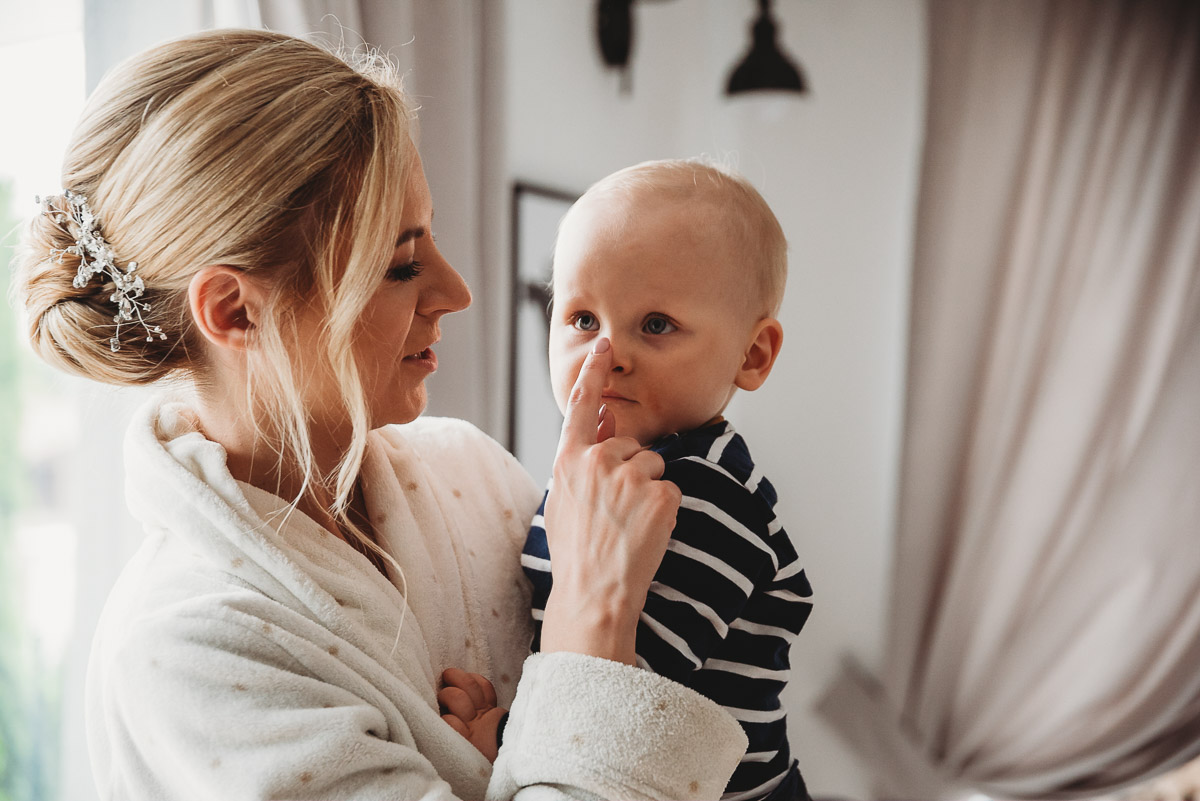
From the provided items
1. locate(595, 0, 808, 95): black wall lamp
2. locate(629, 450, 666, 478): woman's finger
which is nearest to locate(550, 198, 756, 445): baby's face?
locate(629, 450, 666, 478): woman's finger

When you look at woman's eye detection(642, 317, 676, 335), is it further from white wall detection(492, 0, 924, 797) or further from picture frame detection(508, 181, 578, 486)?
white wall detection(492, 0, 924, 797)

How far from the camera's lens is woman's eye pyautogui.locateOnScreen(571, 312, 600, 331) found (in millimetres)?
1099

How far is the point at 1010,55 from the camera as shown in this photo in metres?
2.67

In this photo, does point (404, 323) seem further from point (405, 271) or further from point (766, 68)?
point (766, 68)

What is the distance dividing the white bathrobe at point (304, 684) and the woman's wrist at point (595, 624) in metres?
0.02

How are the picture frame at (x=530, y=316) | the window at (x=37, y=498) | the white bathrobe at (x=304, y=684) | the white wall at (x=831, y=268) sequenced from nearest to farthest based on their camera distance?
the white bathrobe at (x=304, y=684) → the window at (x=37, y=498) → the picture frame at (x=530, y=316) → the white wall at (x=831, y=268)

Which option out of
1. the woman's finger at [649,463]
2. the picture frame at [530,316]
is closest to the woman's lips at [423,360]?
the woman's finger at [649,463]

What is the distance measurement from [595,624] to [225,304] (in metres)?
0.49

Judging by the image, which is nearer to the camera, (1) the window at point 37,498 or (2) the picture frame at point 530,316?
(1) the window at point 37,498

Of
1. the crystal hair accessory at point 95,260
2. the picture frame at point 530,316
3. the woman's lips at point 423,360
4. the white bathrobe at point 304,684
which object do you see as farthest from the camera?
the picture frame at point 530,316

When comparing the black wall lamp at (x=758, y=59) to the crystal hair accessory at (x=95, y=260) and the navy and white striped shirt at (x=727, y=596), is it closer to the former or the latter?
the navy and white striped shirt at (x=727, y=596)

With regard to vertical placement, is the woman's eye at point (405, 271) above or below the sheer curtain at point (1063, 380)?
above

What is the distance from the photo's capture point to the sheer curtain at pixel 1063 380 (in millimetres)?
2594

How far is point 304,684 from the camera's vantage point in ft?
2.67
